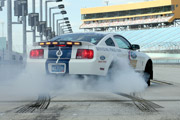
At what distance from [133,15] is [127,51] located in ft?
320

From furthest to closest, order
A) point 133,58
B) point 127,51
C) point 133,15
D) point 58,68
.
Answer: point 133,15
point 133,58
point 127,51
point 58,68

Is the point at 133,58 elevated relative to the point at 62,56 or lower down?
lower down

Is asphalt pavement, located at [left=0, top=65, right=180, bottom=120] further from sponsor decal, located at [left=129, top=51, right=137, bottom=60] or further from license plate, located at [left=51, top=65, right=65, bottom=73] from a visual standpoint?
sponsor decal, located at [left=129, top=51, right=137, bottom=60]

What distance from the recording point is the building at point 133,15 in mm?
95688

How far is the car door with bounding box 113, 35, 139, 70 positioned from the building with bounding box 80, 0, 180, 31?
87.1 meters

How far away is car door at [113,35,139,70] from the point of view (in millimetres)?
8841

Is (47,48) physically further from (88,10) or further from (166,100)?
(88,10)

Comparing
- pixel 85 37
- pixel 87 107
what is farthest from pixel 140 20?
pixel 87 107

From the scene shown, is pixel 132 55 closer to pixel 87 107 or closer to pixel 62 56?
pixel 62 56

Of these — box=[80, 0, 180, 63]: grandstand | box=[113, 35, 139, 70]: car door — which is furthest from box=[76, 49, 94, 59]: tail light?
box=[80, 0, 180, 63]: grandstand

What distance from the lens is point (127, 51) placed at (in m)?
8.92

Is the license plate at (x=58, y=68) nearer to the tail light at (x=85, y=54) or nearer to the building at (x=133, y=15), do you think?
the tail light at (x=85, y=54)

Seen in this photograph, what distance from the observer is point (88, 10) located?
115m

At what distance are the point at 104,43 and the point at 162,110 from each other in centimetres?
303
